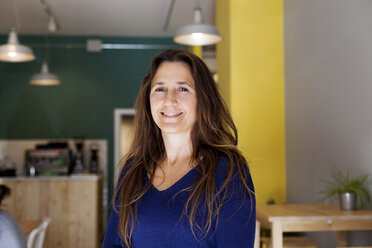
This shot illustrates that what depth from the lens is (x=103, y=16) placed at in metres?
6.77

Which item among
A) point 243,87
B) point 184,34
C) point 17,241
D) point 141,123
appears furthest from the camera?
point 243,87

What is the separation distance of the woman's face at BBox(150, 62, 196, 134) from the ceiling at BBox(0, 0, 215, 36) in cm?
476

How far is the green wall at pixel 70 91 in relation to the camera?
7.63 meters

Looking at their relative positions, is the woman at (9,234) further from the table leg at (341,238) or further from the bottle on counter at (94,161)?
the bottle on counter at (94,161)

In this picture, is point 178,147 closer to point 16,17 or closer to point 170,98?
point 170,98

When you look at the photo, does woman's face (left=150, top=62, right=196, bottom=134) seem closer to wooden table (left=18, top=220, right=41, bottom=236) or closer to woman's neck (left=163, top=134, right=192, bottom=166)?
woman's neck (left=163, top=134, right=192, bottom=166)

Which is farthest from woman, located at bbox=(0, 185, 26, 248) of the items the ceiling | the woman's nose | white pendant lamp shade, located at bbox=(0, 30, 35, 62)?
the ceiling

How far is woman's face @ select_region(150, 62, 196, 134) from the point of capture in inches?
57.9

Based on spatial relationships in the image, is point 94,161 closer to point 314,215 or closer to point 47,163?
point 47,163

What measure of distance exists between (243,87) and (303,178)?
1.07m

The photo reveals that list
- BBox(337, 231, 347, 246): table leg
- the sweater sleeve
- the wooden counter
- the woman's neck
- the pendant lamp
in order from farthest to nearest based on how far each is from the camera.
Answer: the wooden counter
the pendant lamp
BBox(337, 231, 347, 246): table leg
the woman's neck
the sweater sleeve

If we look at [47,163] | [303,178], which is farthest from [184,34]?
[47,163]

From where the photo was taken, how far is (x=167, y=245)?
51.3 inches

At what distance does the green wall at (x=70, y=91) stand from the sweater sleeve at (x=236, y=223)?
663 centimetres
